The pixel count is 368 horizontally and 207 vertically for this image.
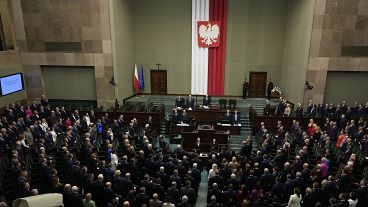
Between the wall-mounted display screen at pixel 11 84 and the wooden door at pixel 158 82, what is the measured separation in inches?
341

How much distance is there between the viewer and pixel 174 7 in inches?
835

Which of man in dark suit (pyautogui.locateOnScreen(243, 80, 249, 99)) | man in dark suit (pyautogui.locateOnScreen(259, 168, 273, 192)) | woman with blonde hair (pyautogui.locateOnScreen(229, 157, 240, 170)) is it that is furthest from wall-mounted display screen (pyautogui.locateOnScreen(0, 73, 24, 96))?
man in dark suit (pyautogui.locateOnScreen(259, 168, 273, 192))

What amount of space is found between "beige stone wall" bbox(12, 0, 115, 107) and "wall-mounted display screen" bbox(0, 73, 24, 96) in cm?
82

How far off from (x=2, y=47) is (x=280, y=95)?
18.1 meters

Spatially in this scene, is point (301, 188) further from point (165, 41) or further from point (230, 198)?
point (165, 41)

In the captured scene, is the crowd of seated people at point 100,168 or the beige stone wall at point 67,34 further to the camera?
the beige stone wall at point 67,34

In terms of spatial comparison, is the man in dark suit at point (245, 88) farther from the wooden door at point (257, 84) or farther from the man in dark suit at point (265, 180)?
the man in dark suit at point (265, 180)

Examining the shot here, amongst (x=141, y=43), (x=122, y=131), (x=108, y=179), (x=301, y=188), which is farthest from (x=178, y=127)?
(x=141, y=43)

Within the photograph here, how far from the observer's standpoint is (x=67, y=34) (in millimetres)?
19078

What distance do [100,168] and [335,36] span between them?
592 inches

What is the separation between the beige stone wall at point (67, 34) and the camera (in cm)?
1864

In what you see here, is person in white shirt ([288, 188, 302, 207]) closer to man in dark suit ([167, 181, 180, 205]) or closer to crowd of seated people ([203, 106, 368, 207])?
crowd of seated people ([203, 106, 368, 207])

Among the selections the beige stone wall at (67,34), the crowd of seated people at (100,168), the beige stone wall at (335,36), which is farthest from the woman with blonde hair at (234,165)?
the beige stone wall at (67,34)

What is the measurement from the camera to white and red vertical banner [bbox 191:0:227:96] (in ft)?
68.0
